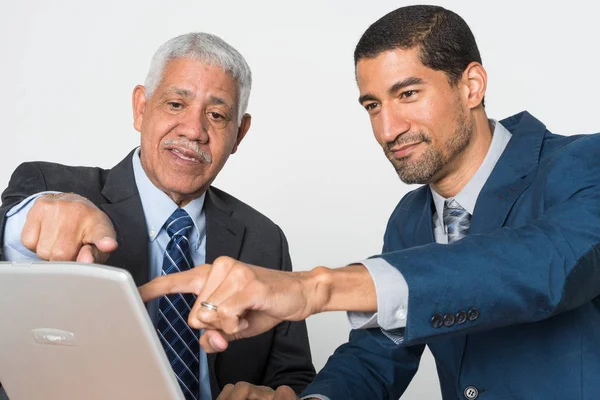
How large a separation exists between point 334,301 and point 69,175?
164 cm

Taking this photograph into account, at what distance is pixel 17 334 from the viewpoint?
1.53 m

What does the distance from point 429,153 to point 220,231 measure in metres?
0.93

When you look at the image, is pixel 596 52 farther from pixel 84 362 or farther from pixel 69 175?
pixel 84 362

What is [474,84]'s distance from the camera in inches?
115

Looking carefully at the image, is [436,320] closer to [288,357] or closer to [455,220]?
[455,220]

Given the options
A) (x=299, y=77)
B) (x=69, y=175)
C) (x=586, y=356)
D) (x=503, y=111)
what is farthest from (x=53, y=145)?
(x=586, y=356)

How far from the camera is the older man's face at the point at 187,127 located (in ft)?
9.72

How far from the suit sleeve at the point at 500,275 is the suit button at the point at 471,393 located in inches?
28.6

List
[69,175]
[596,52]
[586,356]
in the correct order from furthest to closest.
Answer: [596,52] < [69,175] < [586,356]

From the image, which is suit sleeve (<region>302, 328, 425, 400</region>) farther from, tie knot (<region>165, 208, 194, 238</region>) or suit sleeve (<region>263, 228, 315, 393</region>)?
tie knot (<region>165, 208, 194, 238</region>)

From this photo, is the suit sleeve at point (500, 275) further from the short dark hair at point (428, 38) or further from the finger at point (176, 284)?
the short dark hair at point (428, 38)

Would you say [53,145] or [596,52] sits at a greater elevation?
[596,52]

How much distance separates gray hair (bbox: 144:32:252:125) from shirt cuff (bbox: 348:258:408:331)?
1.57 meters

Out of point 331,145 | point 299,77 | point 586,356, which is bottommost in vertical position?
point 586,356
